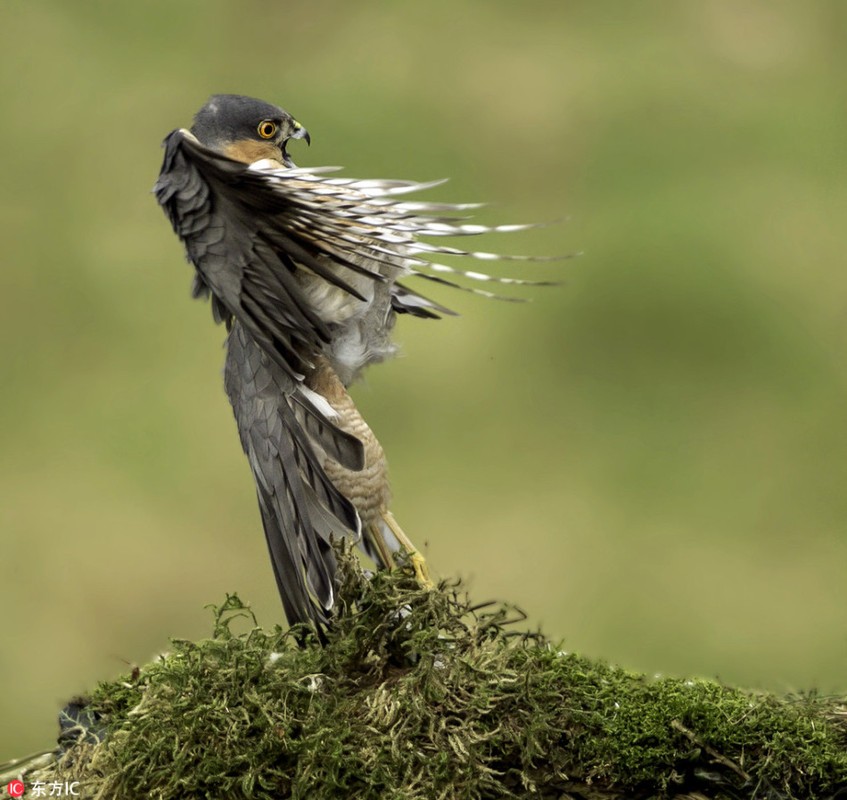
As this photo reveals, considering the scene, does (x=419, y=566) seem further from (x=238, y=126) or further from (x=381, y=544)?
(x=238, y=126)

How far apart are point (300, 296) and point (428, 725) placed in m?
0.78

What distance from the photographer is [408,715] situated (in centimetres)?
192

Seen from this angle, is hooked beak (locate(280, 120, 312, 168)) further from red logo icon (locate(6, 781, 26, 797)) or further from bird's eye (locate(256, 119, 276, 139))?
red logo icon (locate(6, 781, 26, 797))

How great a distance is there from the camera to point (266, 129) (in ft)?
7.97

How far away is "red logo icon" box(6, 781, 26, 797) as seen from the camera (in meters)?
2.12

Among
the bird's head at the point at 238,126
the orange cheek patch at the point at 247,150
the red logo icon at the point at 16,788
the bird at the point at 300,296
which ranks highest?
the bird's head at the point at 238,126

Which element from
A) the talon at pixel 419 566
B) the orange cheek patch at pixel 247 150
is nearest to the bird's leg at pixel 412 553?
the talon at pixel 419 566

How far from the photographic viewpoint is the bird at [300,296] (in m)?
2.07

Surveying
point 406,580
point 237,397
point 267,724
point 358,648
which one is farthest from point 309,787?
point 237,397

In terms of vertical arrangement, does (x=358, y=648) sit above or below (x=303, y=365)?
below

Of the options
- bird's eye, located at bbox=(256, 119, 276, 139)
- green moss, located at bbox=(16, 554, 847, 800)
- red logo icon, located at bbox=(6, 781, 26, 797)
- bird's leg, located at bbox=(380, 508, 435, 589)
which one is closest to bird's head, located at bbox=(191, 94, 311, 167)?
bird's eye, located at bbox=(256, 119, 276, 139)

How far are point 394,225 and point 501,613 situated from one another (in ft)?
2.29

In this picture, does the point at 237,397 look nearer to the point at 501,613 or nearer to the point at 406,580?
the point at 406,580

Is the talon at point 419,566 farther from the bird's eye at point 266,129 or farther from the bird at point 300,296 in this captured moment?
the bird's eye at point 266,129
